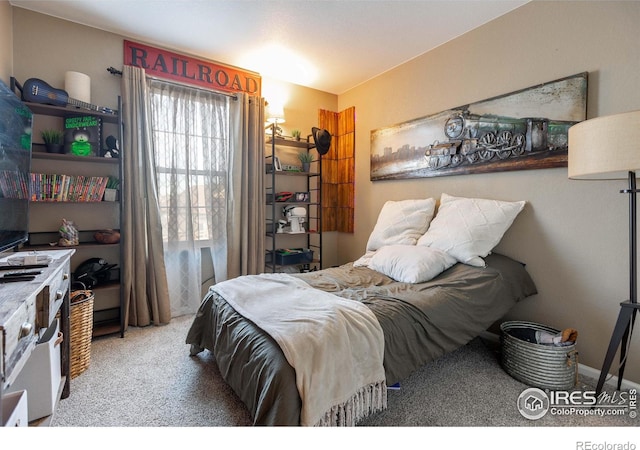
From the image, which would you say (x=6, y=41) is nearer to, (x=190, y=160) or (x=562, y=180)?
(x=190, y=160)

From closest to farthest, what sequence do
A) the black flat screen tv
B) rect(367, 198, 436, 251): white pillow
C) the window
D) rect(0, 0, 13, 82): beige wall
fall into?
the black flat screen tv → rect(0, 0, 13, 82): beige wall → rect(367, 198, 436, 251): white pillow → the window

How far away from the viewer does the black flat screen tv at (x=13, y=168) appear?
4.24ft

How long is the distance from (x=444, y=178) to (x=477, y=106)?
63 centimetres

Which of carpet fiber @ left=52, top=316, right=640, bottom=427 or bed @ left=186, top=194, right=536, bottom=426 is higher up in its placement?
bed @ left=186, top=194, right=536, bottom=426

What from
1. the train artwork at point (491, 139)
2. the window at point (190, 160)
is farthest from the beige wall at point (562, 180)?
the window at point (190, 160)

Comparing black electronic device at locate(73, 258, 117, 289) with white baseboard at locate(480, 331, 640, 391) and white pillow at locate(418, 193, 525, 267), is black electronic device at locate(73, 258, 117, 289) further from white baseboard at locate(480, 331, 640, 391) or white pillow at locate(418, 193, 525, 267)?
white baseboard at locate(480, 331, 640, 391)

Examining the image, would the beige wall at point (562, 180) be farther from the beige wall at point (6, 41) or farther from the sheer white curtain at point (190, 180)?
the beige wall at point (6, 41)

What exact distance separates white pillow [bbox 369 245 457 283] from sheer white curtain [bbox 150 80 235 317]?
166 cm

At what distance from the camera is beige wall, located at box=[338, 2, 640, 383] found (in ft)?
5.85

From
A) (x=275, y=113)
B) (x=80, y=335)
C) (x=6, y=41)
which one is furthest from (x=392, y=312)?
→ (x=6, y=41)

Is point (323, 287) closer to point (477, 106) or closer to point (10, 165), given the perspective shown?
point (10, 165)

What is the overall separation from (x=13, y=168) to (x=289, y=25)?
2.06 metres

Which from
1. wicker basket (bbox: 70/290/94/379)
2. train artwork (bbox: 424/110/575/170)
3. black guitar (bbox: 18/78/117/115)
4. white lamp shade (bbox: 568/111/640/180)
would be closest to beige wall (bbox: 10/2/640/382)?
train artwork (bbox: 424/110/575/170)
